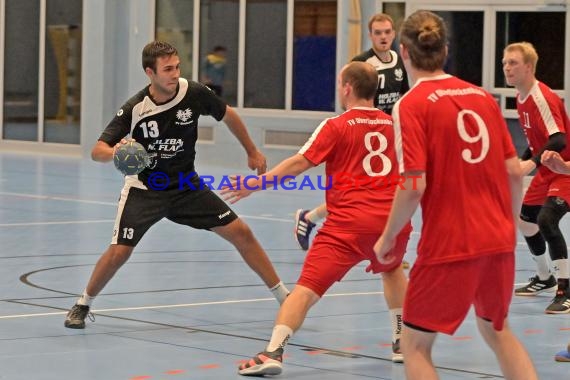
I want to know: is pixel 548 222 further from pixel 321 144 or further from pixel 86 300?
pixel 86 300

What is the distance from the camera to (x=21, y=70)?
2539cm

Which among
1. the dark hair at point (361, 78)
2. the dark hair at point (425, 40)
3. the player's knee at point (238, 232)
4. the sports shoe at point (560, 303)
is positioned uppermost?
the dark hair at point (425, 40)

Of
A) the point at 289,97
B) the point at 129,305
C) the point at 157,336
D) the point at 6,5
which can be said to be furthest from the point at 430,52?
the point at 6,5

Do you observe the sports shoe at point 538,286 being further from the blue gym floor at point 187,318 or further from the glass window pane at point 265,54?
the glass window pane at point 265,54

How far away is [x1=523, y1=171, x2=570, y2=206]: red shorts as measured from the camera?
921cm

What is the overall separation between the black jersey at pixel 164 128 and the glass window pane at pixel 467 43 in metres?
12.0

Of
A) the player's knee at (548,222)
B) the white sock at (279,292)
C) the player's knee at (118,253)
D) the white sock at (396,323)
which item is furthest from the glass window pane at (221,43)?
the white sock at (396,323)

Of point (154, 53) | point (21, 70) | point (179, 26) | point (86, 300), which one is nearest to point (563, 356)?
point (86, 300)

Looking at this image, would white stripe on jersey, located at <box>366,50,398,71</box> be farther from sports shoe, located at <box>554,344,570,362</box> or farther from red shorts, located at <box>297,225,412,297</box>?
sports shoe, located at <box>554,344,570,362</box>

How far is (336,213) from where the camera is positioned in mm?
7012

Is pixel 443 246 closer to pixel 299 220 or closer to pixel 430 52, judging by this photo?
pixel 430 52

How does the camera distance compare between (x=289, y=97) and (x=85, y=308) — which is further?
(x=289, y=97)

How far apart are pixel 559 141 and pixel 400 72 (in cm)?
228

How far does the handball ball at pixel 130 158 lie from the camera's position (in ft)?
25.2
